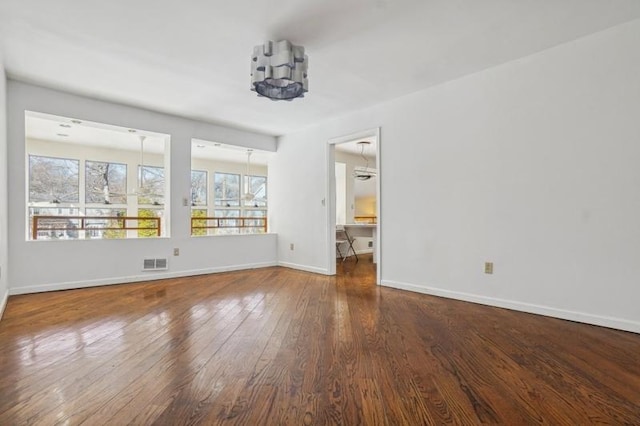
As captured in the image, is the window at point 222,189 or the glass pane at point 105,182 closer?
the glass pane at point 105,182

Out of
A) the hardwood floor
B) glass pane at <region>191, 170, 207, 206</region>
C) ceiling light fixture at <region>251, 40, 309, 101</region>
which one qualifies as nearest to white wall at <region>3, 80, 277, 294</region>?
the hardwood floor

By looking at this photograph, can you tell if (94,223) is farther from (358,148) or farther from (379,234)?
(379,234)

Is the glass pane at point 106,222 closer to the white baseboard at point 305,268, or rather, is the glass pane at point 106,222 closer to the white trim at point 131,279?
the white trim at point 131,279

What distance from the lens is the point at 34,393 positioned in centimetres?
164

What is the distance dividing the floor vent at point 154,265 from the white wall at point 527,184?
3.08 m

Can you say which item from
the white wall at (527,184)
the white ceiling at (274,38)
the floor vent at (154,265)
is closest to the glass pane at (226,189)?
the floor vent at (154,265)

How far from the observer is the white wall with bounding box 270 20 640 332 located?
2.66m

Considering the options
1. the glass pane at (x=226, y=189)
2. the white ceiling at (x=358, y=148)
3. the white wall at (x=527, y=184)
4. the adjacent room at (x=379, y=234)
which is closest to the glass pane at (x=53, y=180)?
the glass pane at (x=226, y=189)

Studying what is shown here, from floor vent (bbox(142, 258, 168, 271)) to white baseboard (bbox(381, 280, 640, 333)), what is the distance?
3.28 meters

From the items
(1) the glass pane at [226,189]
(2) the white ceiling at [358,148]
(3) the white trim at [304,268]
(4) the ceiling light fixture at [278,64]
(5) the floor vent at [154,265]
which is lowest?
(3) the white trim at [304,268]

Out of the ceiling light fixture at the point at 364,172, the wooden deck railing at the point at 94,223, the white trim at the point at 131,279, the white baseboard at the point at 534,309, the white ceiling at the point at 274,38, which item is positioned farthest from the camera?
the ceiling light fixture at the point at 364,172

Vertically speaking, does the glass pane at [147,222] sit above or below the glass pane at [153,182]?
below

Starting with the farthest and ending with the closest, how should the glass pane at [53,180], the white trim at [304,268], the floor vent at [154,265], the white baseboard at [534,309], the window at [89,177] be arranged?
the glass pane at [53,180] → the window at [89,177] → the white trim at [304,268] → the floor vent at [154,265] → the white baseboard at [534,309]

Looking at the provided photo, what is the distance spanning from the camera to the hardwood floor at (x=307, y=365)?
1492 millimetres
